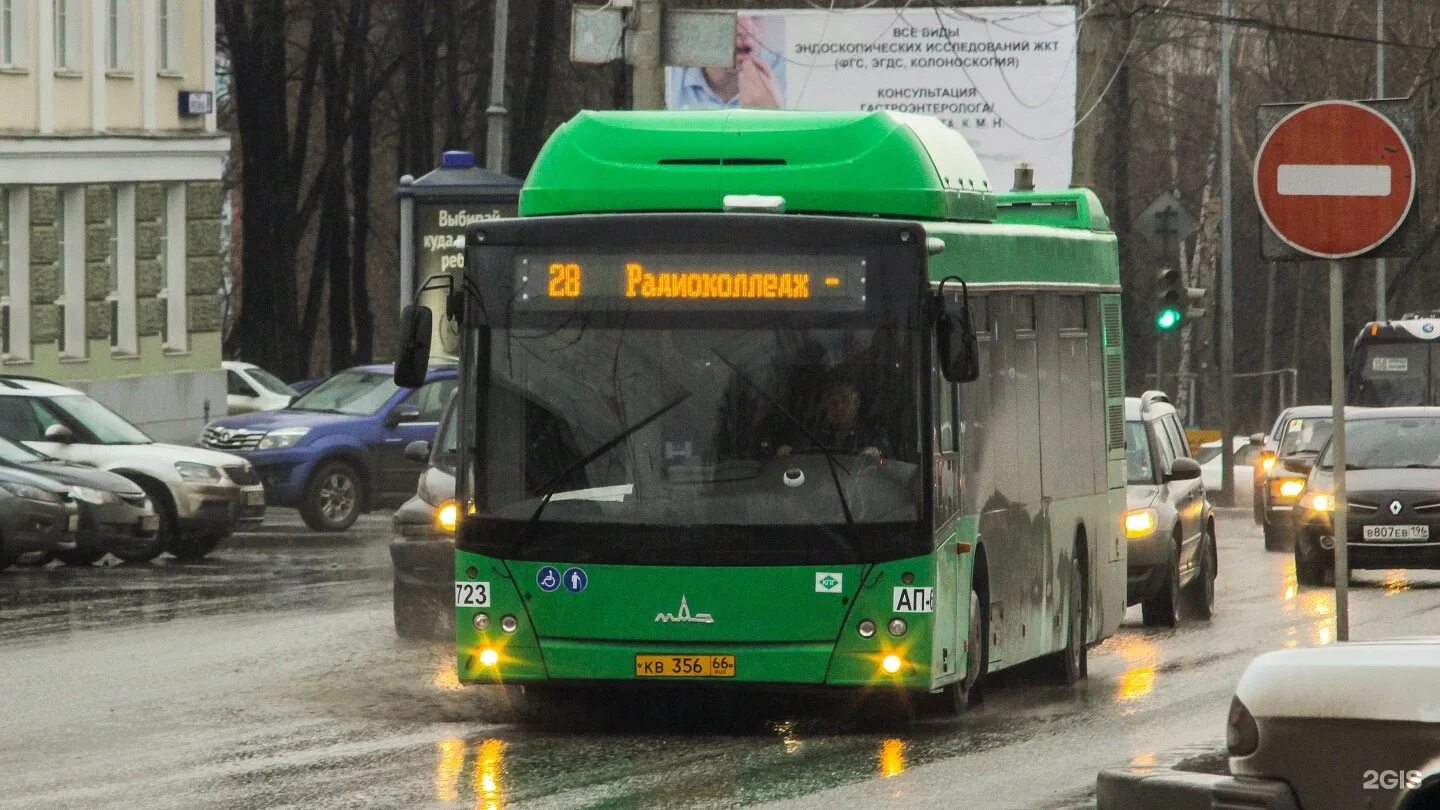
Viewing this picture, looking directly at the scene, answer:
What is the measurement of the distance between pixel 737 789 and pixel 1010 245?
4395mm

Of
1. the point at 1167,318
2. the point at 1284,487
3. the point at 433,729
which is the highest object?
the point at 1167,318

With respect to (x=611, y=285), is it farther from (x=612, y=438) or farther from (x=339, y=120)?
(x=339, y=120)

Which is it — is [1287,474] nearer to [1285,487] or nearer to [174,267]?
[1285,487]

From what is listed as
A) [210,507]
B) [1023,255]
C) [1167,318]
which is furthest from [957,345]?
[1167,318]

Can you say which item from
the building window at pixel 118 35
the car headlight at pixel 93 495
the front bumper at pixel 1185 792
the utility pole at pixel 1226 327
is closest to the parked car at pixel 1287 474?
the utility pole at pixel 1226 327

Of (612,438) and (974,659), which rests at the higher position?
(612,438)

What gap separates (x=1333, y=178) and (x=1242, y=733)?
14.2 ft

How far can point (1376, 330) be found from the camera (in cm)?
4278

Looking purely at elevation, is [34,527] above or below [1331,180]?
below

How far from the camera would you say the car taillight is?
7.32m

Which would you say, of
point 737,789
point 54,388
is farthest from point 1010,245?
point 54,388

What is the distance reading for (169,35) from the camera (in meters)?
46.7

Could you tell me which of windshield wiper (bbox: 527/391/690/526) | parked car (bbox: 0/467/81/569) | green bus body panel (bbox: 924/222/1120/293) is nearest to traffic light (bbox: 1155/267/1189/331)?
parked car (bbox: 0/467/81/569)

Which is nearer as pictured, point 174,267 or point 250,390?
point 174,267
